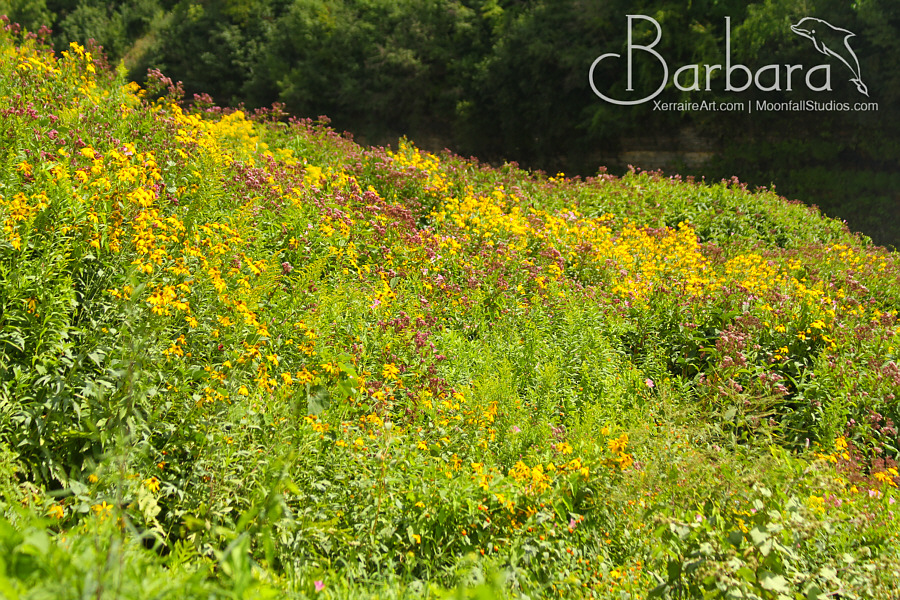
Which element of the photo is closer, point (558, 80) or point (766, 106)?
point (766, 106)

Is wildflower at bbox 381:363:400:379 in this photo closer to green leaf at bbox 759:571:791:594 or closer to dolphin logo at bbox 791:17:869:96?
green leaf at bbox 759:571:791:594

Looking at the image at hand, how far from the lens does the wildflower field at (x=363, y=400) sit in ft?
7.63

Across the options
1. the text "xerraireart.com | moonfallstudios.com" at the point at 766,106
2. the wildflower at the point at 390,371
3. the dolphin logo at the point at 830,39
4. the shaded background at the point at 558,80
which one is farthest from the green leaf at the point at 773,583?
the text "xerraireart.com | moonfallstudios.com" at the point at 766,106

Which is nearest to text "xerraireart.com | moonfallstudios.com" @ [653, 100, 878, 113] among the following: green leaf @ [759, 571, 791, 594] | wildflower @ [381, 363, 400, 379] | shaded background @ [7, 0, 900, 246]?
shaded background @ [7, 0, 900, 246]

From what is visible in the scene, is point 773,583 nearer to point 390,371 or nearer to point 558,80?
point 390,371

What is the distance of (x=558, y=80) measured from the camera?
72.6 ft

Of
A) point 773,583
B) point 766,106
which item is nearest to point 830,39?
point 766,106

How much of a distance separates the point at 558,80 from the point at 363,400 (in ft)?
68.5

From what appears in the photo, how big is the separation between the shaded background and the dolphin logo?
7.5 inches

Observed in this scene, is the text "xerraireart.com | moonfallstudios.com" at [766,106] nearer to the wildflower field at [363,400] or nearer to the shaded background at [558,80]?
the shaded background at [558,80]

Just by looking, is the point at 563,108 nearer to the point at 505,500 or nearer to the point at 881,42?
the point at 881,42

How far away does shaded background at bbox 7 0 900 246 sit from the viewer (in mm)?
17062

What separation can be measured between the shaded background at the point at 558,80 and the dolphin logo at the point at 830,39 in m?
0.19

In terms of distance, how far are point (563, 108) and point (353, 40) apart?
10.7m
